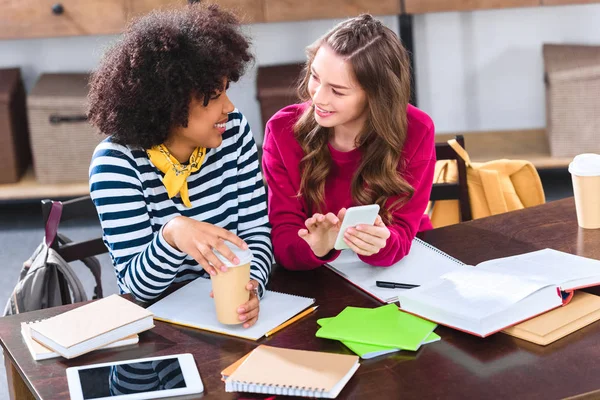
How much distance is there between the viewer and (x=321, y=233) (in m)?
1.70

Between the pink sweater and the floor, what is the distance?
1394 millimetres

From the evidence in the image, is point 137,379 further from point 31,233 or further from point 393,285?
point 31,233

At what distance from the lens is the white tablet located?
1285mm

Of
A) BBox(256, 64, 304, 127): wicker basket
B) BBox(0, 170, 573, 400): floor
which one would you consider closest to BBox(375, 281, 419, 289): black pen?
BBox(0, 170, 573, 400): floor

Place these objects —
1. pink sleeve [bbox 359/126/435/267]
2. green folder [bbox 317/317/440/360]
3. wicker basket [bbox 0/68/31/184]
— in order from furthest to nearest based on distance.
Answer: wicker basket [bbox 0/68/31/184] → pink sleeve [bbox 359/126/435/267] → green folder [bbox 317/317/440/360]

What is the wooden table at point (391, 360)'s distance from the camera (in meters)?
1.26

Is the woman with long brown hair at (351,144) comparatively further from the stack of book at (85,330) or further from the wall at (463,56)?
the wall at (463,56)

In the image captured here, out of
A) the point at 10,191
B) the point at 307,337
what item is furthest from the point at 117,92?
the point at 10,191

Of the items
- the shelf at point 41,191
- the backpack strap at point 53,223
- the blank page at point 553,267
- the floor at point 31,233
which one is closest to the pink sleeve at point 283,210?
the blank page at point 553,267

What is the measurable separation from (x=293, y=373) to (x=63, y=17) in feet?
8.68

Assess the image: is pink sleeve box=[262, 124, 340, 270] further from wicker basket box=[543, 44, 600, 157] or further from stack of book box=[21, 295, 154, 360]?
wicker basket box=[543, 44, 600, 157]

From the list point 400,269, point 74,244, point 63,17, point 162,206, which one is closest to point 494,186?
point 400,269

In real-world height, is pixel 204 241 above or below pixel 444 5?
below

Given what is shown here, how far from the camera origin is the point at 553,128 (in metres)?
3.65
